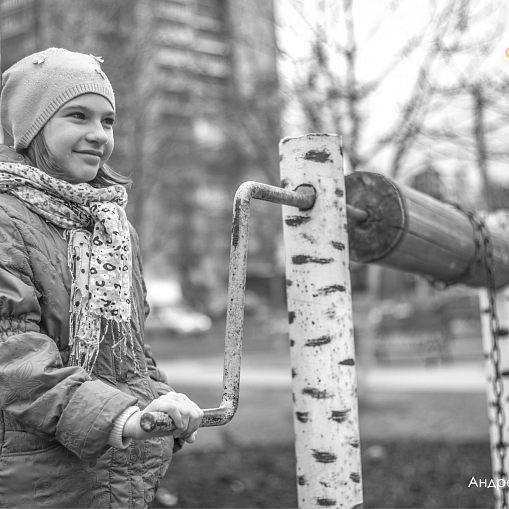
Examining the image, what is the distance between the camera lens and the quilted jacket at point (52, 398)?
1.35m

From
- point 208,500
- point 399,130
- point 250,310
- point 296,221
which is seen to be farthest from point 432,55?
point 250,310

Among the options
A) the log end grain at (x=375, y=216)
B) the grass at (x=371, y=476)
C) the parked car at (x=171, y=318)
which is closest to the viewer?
the log end grain at (x=375, y=216)

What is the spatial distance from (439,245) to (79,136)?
150 cm

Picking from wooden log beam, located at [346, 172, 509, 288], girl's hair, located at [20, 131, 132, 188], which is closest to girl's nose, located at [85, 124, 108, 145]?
girl's hair, located at [20, 131, 132, 188]

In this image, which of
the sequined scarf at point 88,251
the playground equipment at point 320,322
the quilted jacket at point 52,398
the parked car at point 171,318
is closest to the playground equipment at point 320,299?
the playground equipment at point 320,322

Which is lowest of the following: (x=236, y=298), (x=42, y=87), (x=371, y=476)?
(x=371, y=476)

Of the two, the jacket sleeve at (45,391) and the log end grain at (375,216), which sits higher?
the log end grain at (375,216)

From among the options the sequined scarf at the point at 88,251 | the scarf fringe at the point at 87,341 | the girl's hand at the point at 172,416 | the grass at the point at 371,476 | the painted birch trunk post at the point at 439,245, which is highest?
the painted birch trunk post at the point at 439,245

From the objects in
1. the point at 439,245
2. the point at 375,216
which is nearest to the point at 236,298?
the point at 375,216

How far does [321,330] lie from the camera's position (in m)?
2.05

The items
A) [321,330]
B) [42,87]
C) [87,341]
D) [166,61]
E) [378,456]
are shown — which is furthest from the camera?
[166,61]

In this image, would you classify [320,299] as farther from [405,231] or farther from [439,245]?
[439,245]

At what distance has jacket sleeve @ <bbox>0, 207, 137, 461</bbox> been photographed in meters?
1.34

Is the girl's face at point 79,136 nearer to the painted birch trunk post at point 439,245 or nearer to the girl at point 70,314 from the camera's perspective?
the girl at point 70,314
